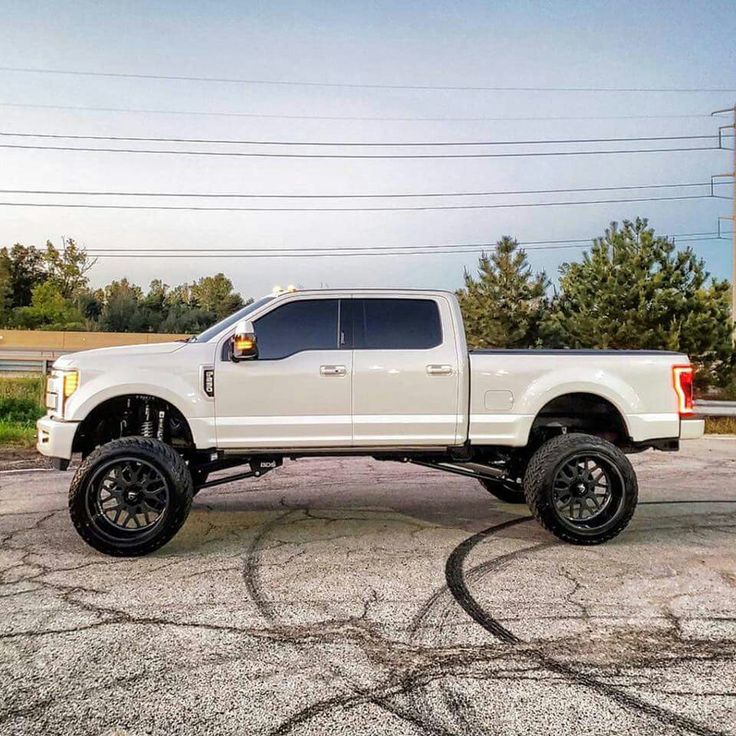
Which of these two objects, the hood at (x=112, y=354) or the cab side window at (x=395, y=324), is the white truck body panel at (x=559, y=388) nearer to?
the cab side window at (x=395, y=324)

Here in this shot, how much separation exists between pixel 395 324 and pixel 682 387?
251 centimetres

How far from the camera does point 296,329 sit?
5844 millimetres

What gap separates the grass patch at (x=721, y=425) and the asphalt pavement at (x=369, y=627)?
899cm

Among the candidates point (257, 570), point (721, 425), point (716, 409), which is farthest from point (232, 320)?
point (721, 425)

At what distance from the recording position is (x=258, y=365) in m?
5.67

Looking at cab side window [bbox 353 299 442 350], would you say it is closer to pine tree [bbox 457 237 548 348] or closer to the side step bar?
the side step bar

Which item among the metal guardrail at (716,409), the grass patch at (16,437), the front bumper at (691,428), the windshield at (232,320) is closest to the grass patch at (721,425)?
the metal guardrail at (716,409)

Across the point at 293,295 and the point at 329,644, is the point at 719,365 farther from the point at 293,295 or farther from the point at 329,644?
the point at 329,644

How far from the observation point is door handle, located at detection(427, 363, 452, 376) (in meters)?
5.80

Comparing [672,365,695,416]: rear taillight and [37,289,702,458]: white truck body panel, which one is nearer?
[37,289,702,458]: white truck body panel

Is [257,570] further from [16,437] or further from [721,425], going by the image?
[721,425]

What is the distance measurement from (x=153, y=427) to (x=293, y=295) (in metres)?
1.65

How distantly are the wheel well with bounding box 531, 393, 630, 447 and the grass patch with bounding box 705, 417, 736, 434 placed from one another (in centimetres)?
981

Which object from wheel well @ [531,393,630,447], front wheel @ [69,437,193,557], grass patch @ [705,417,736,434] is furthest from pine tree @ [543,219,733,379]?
front wheel @ [69,437,193,557]
